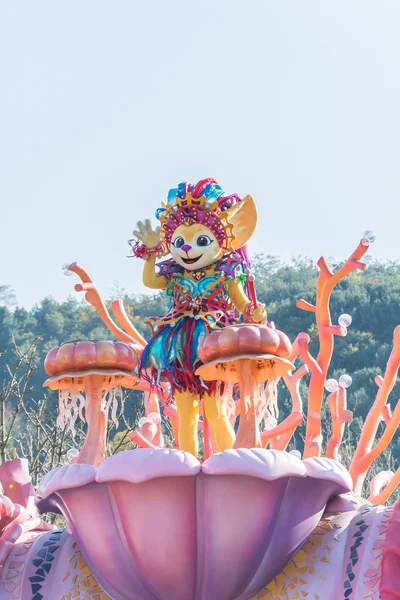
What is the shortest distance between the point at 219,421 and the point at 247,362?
0.58 meters

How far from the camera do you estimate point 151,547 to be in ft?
11.6

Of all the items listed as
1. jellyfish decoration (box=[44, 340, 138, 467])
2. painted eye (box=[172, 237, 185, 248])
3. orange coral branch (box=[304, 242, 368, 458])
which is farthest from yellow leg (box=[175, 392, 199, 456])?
painted eye (box=[172, 237, 185, 248])

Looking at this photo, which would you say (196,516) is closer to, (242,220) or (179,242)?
(179,242)

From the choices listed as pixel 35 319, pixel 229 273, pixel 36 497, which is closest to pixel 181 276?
pixel 229 273

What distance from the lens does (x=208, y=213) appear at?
14.8 feet

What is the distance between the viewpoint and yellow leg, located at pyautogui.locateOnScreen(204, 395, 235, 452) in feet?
14.2

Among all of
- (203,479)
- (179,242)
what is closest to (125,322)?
(179,242)

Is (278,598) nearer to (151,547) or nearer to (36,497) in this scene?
(151,547)

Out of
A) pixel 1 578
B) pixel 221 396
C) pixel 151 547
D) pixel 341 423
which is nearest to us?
pixel 151 547

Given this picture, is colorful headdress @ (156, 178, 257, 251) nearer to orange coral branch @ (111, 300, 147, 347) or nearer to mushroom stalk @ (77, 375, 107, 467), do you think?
orange coral branch @ (111, 300, 147, 347)

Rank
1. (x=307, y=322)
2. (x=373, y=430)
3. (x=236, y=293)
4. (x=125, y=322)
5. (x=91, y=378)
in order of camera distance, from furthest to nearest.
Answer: (x=307, y=322) → (x=125, y=322) → (x=373, y=430) → (x=236, y=293) → (x=91, y=378)

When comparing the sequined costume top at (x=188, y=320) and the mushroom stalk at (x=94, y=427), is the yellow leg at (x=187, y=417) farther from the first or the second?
the mushroom stalk at (x=94, y=427)

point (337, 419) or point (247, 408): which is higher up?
point (247, 408)

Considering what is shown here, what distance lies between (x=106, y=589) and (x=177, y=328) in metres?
1.12
